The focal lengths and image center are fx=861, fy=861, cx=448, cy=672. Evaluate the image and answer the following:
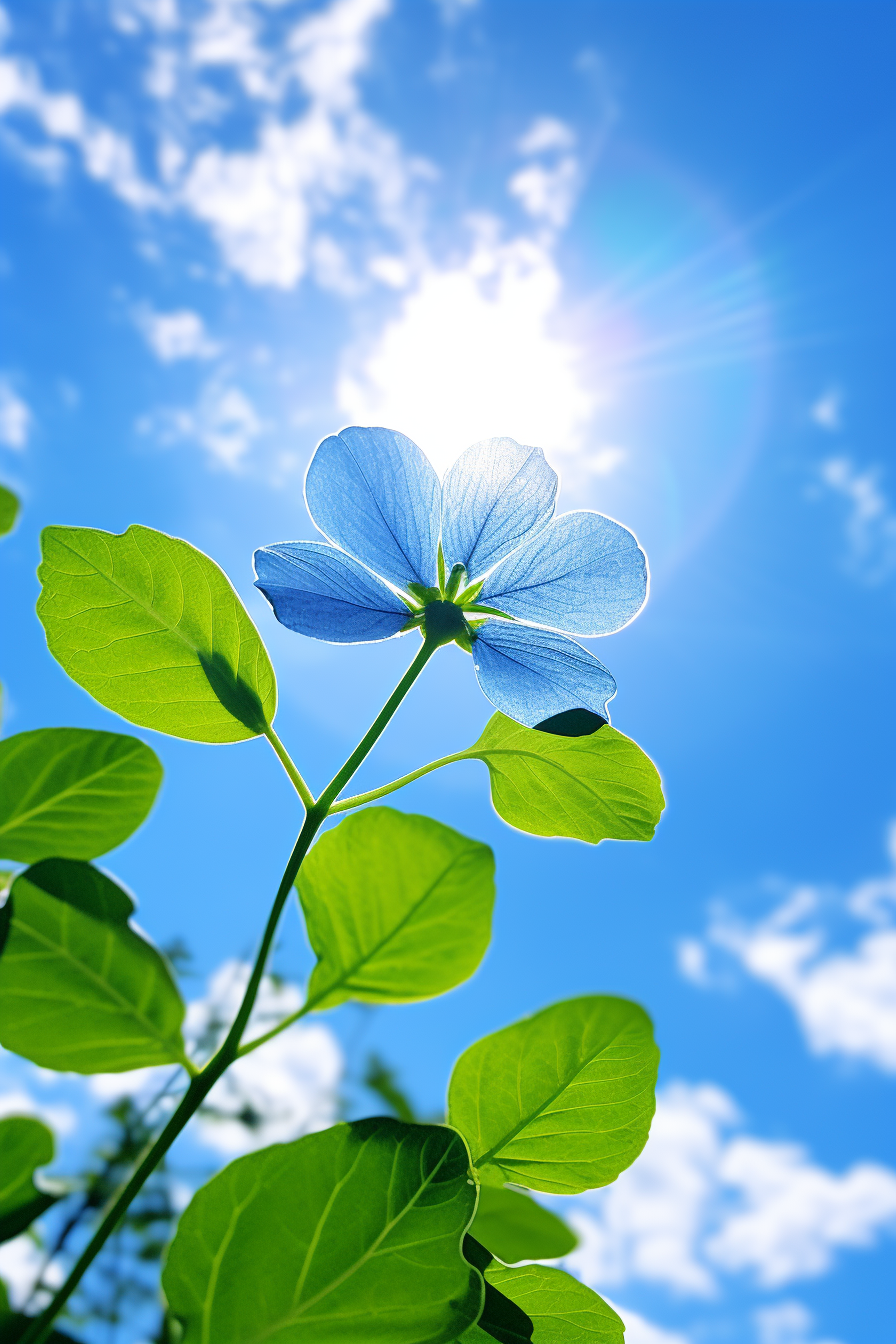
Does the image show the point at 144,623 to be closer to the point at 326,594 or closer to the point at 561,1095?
the point at 326,594

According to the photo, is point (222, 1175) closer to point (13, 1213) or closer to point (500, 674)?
point (13, 1213)

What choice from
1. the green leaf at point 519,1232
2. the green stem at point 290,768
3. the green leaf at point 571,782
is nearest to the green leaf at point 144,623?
the green stem at point 290,768

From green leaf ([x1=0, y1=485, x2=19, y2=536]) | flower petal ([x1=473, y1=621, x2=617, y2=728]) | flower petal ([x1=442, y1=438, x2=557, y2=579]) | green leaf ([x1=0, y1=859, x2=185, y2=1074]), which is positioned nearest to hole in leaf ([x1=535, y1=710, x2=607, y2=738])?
flower petal ([x1=473, y1=621, x2=617, y2=728])

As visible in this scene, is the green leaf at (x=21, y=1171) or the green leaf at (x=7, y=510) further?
the green leaf at (x=7, y=510)

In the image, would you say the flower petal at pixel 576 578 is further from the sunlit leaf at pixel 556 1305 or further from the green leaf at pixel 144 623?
the sunlit leaf at pixel 556 1305

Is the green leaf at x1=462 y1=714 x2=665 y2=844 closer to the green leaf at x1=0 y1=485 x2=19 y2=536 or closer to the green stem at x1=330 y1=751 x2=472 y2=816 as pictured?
the green stem at x1=330 y1=751 x2=472 y2=816

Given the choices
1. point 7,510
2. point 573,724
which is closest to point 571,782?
point 573,724

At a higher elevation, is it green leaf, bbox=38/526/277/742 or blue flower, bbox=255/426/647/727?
blue flower, bbox=255/426/647/727
